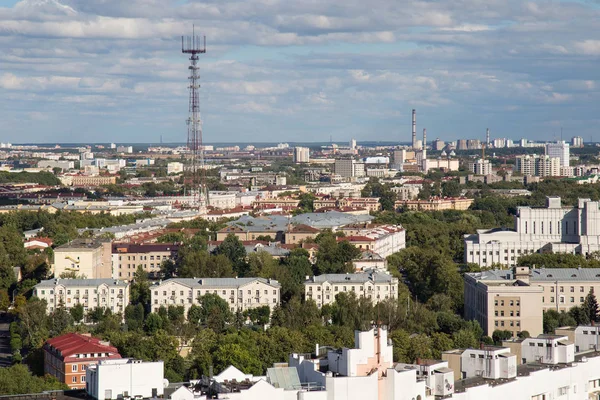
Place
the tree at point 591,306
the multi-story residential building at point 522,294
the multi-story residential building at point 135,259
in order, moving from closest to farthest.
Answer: the multi-story residential building at point 522,294 < the tree at point 591,306 < the multi-story residential building at point 135,259

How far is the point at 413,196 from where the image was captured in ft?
338

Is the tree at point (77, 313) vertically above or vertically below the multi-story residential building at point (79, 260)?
below

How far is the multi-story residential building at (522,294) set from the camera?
37.3 metres

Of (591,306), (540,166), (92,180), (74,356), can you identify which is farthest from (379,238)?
(540,166)

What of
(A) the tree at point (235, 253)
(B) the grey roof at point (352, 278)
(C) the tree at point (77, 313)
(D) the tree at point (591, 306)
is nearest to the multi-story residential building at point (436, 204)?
(A) the tree at point (235, 253)

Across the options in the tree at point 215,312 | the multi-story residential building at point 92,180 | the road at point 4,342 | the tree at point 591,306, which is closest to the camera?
the road at point 4,342

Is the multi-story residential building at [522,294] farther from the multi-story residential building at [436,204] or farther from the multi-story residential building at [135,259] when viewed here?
the multi-story residential building at [436,204]

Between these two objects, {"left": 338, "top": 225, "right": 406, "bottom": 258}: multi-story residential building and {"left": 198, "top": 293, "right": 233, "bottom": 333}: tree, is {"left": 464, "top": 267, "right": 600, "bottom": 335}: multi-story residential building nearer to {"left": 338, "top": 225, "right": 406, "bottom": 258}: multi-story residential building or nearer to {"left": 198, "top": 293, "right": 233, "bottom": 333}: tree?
{"left": 198, "top": 293, "right": 233, "bottom": 333}: tree

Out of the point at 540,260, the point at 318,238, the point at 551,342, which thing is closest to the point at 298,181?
the point at 318,238

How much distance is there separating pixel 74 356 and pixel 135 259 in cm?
2238

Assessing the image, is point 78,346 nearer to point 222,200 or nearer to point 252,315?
point 252,315

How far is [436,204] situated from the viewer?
9106cm

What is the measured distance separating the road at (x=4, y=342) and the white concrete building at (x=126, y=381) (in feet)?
42.4

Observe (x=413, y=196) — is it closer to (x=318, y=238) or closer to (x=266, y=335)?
(x=318, y=238)
